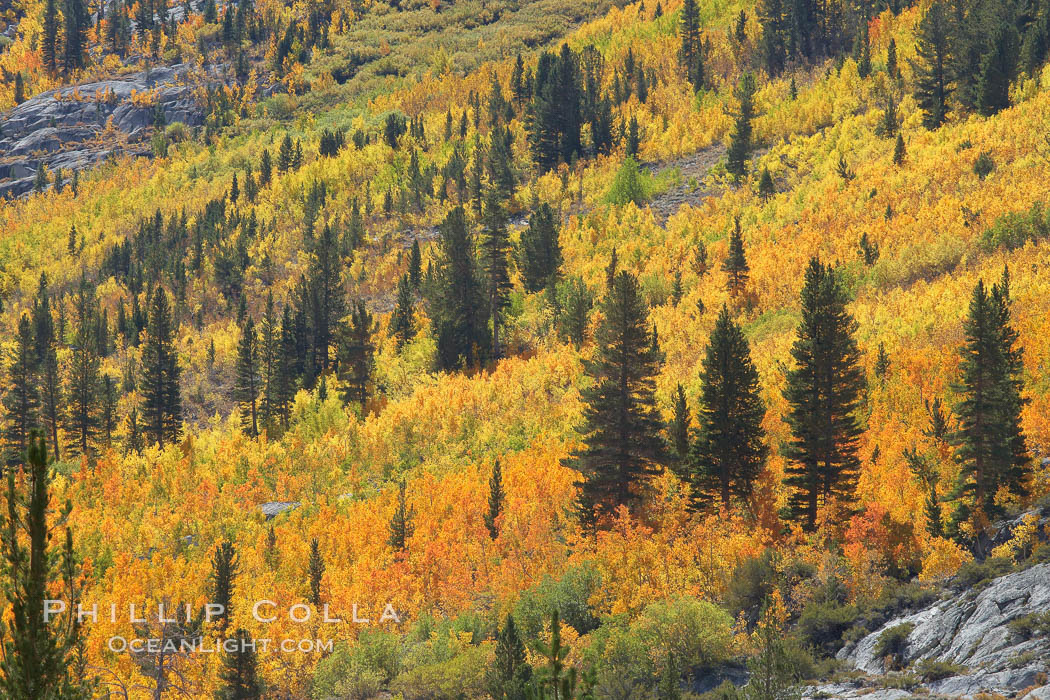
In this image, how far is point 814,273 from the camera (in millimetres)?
36500

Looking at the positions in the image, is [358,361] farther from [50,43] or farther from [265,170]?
[50,43]

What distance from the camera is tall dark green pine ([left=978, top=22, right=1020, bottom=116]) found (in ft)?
214

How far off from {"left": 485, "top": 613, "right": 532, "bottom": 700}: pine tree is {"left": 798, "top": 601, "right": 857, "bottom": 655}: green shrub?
8722 millimetres

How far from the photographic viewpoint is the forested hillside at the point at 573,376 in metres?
31.5

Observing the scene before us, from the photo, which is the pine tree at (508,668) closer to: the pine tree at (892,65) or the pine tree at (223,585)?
the pine tree at (223,585)

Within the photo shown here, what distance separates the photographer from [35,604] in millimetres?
12133

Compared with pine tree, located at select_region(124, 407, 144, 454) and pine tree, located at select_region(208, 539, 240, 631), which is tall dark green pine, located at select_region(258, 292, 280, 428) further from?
pine tree, located at select_region(208, 539, 240, 631)

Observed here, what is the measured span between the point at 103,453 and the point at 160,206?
62.6 metres

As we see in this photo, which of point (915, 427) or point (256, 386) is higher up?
point (915, 427)

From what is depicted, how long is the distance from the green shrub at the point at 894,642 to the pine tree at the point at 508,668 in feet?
33.7

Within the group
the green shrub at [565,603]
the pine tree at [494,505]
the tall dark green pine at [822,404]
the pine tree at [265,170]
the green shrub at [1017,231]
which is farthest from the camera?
the pine tree at [265,170]

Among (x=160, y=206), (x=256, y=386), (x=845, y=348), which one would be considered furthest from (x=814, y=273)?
(x=160, y=206)

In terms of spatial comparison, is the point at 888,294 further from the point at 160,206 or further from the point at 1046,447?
the point at 160,206

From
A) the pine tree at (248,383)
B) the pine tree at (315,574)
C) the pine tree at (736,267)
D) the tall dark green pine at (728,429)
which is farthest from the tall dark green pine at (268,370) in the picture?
the tall dark green pine at (728,429)
